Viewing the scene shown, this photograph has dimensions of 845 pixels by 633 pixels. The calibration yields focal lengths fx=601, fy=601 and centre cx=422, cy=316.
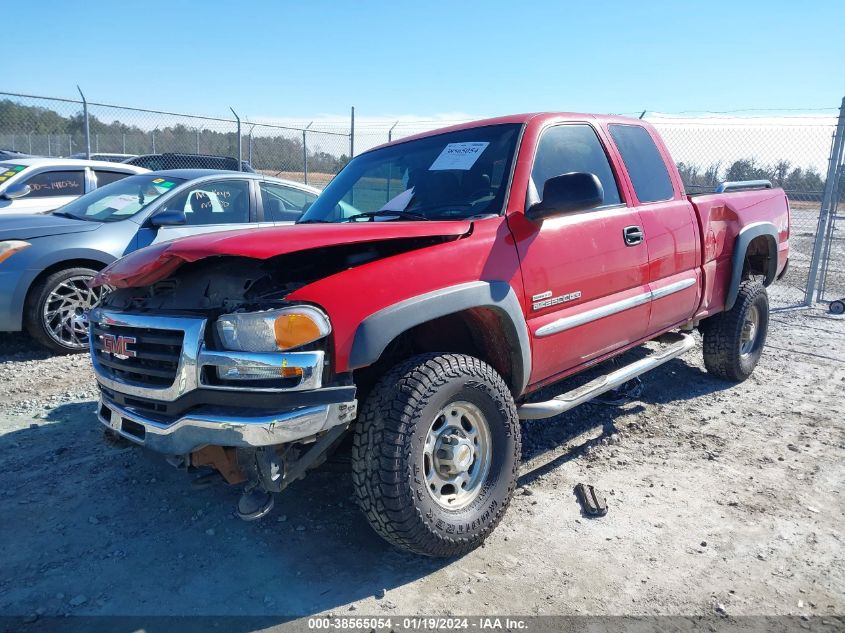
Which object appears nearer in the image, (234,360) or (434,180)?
(234,360)

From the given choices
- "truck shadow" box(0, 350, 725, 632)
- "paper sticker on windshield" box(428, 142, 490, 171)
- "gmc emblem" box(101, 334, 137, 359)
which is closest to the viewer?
"truck shadow" box(0, 350, 725, 632)

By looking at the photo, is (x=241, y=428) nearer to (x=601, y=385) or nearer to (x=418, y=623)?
(x=418, y=623)

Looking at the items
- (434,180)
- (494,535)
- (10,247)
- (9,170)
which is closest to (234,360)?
(494,535)

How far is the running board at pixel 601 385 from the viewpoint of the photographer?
123 inches

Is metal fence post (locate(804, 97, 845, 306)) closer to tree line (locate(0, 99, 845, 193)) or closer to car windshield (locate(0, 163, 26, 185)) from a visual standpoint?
tree line (locate(0, 99, 845, 193))

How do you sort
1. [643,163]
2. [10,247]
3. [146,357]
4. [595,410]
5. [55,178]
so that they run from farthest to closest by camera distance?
[55,178]
[10,247]
[595,410]
[643,163]
[146,357]

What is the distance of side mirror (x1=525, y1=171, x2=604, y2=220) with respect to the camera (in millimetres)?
2887

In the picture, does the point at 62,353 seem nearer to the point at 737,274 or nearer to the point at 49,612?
the point at 49,612

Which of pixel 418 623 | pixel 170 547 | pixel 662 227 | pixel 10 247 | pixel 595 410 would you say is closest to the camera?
pixel 418 623

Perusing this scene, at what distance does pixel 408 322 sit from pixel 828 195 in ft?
28.6

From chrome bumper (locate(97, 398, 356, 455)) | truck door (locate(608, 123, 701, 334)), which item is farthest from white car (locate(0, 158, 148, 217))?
chrome bumper (locate(97, 398, 356, 455))

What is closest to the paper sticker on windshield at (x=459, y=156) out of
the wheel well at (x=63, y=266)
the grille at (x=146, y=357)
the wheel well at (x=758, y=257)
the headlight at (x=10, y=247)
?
the grille at (x=146, y=357)

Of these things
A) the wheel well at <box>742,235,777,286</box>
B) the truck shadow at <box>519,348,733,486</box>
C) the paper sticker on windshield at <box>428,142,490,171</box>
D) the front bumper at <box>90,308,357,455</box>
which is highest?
the paper sticker on windshield at <box>428,142,490,171</box>

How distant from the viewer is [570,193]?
2.89 meters
